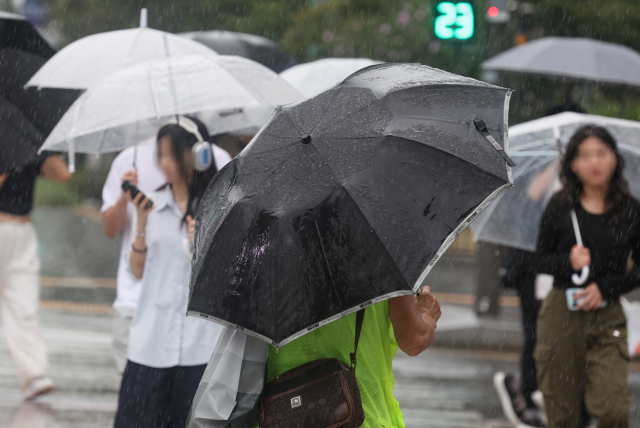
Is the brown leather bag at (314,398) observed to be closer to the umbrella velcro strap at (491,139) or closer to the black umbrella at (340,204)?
the black umbrella at (340,204)

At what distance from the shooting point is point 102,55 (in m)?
5.57

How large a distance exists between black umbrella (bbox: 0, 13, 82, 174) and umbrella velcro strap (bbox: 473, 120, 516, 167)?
3554 millimetres

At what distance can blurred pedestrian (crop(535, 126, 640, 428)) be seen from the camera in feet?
15.9

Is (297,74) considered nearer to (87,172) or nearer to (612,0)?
(612,0)

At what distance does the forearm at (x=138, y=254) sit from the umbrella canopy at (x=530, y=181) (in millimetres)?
2157

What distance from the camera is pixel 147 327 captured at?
4371mm

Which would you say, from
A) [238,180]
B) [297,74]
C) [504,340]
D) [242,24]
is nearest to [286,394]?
[238,180]

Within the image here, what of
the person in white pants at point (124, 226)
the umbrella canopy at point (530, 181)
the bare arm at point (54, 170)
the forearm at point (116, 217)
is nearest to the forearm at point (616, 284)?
the umbrella canopy at point (530, 181)

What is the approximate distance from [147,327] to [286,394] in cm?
186

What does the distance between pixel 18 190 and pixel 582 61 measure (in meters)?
5.69

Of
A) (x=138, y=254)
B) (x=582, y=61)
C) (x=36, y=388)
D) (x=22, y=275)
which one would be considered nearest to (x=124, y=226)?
(x=138, y=254)

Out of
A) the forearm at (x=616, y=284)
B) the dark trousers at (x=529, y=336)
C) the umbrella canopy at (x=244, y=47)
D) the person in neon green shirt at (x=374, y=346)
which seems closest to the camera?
the person in neon green shirt at (x=374, y=346)

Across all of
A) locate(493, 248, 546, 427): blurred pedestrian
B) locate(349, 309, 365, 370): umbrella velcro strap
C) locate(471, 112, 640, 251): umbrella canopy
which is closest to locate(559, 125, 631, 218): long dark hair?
locate(471, 112, 640, 251): umbrella canopy

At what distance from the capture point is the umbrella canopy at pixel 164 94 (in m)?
4.61
